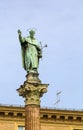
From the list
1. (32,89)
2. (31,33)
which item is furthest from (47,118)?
(32,89)

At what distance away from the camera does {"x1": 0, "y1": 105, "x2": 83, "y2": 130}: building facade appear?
56.9 metres

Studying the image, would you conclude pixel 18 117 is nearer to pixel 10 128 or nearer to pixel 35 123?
pixel 10 128

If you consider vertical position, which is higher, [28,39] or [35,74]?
[28,39]

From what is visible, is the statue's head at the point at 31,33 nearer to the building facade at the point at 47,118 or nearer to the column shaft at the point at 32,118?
the column shaft at the point at 32,118

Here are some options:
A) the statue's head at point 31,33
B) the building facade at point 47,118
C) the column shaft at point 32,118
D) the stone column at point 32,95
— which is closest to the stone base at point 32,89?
the stone column at point 32,95

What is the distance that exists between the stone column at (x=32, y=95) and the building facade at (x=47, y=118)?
19638 mm

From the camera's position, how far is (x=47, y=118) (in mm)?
58781

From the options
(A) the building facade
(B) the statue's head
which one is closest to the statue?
(B) the statue's head

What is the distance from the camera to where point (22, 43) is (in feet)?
124

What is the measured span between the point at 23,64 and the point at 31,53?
0.87m

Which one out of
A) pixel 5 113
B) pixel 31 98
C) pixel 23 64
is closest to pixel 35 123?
pixel 31 98

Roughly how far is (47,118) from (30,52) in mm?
22188

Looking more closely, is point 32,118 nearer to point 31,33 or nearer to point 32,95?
point 32,95

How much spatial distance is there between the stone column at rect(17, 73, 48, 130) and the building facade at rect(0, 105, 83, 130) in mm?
19638
